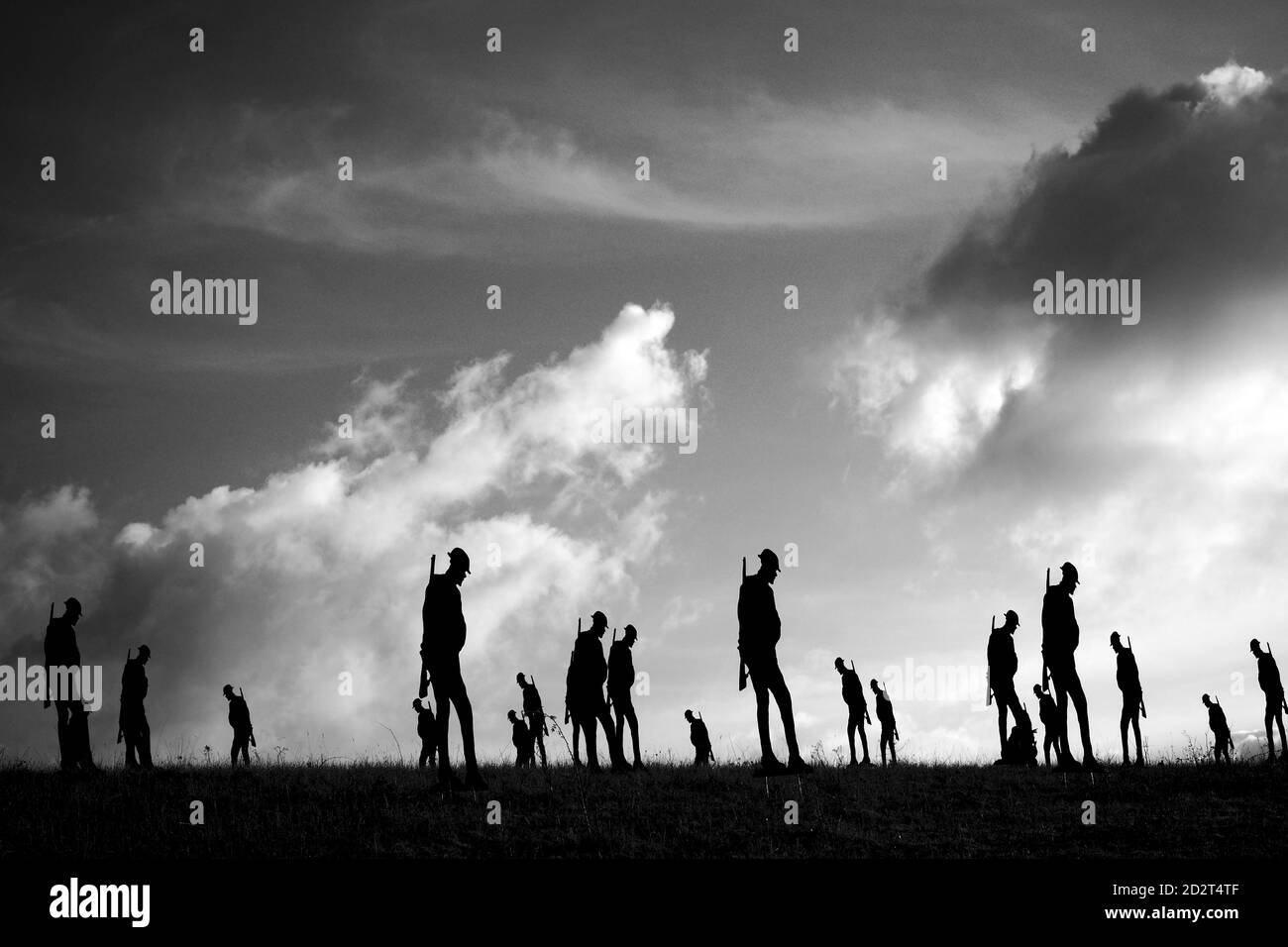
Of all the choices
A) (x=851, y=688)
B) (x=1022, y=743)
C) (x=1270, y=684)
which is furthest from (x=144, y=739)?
(x=1270, y=684)

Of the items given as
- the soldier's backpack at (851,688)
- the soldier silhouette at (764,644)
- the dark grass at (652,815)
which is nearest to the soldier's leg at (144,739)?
the dark grass at (652,815)

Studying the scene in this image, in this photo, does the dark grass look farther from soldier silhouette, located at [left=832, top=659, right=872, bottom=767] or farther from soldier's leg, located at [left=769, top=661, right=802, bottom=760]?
soldier silhouette, located at [left=832, top=659, right=872, bottom=767]

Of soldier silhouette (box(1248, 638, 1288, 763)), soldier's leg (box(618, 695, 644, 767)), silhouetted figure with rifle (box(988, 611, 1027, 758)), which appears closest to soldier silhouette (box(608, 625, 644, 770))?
soldier's leg (box(618, 695, 644, 767))

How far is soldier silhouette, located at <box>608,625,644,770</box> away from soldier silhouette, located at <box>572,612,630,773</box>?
36cm

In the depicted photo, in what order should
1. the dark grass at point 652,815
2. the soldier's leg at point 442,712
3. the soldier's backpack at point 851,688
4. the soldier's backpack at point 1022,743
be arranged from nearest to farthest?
the dark grass at point 652,815 < the soldier's leg at point 442,712 < the soldier's backpack at point 1022,743 < the soldier's backpack at point 851,688

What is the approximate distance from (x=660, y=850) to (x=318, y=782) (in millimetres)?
6026

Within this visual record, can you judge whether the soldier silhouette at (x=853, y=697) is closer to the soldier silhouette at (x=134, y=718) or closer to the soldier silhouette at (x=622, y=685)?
the soldier silhouette at (x=622, y=685)

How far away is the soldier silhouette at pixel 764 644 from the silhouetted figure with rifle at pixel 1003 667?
679 cm

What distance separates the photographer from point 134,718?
23.5 m

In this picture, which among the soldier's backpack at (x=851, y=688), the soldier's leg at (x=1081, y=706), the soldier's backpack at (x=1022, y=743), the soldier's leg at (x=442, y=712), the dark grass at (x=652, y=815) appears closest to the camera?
the dark grass at (x=652, y=815)

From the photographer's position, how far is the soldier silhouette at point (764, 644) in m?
18.0
